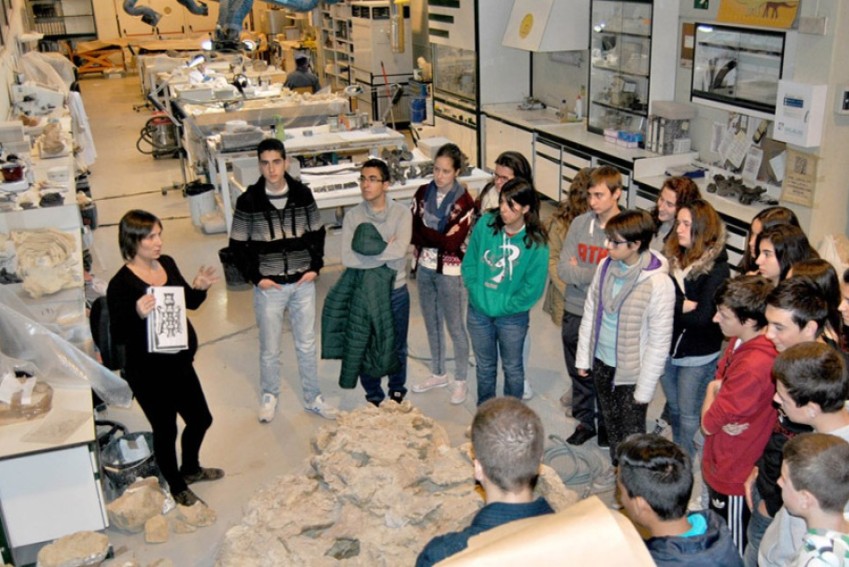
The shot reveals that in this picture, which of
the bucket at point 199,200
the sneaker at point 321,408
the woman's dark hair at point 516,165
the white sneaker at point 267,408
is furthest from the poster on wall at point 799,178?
the bucket at point 199,200

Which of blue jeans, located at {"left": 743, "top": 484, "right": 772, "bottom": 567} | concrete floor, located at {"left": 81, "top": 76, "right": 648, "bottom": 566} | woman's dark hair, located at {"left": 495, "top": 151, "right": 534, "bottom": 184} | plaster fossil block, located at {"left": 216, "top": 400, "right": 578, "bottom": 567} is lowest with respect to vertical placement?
concrete floor, located at {"left": 81, "top": 76, "right": 648, "bottom": 566}

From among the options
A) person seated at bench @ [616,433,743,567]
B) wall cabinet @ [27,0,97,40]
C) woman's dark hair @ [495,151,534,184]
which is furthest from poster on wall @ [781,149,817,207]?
wall cabinet @ [27,0,97,40]

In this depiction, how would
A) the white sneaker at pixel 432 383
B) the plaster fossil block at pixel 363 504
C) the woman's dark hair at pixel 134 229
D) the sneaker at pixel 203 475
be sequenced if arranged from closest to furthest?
the plaster fossil block at pixel 363 504, the woman's dark hair at pixel 134 229, the sneaker at pixel 203 475, the white sneaker at pixel 432 383

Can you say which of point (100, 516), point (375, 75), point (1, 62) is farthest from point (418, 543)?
point (375, 75)

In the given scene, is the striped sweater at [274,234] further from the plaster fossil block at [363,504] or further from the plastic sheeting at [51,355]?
the plaster fossil block at [363,504]

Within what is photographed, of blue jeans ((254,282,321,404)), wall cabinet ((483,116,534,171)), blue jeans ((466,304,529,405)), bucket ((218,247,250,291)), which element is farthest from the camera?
wall cabinet ((483,116,534,171))

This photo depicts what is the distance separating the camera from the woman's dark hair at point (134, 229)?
12.2ft

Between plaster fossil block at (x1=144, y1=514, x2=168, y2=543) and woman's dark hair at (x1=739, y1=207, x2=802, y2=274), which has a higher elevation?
woman's dark hair at (x1=739, y1=207, x2=802, y2=274)

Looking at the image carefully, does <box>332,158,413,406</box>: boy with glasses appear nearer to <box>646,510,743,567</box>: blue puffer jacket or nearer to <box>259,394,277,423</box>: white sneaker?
<box>259,394,277,423</box>: white sneaker

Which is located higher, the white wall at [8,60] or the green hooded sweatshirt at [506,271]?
the white wall at [8,60]

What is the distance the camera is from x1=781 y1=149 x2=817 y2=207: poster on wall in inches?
221

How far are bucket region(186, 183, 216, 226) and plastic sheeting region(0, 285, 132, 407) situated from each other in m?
4.39

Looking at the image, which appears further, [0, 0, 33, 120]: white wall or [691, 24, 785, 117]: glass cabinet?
[0, 0, 33, 120]: white wall

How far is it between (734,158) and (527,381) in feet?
9.42
